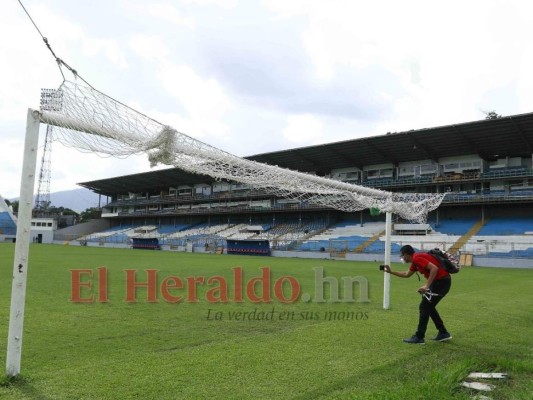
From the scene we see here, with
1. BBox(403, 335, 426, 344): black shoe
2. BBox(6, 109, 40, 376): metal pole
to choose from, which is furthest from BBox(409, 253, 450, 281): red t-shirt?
BBox(6, 109, 40, 376): metal pole

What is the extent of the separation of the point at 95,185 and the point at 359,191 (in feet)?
234

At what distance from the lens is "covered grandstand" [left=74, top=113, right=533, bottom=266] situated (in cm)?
3547

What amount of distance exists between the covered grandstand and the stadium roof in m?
0.08

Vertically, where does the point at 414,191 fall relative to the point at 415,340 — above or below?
above

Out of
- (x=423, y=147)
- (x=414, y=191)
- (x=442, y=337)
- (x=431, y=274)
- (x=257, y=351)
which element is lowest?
(x=257, y=351)

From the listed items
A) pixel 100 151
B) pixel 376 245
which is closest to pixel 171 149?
pixel 100 151

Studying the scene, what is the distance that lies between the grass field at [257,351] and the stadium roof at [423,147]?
28.8 meters

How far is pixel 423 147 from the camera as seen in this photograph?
132 feet

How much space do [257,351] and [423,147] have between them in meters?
37.8

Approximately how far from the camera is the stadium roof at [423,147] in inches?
1387

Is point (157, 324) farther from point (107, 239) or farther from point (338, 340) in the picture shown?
point (107, 239)

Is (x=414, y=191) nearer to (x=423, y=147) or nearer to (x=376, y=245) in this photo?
(x=423, y=147)

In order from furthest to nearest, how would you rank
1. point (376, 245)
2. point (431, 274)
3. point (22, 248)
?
point (376, 245), point (431, 274), point (22, 248)

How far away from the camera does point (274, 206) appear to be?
5197 centimetres
